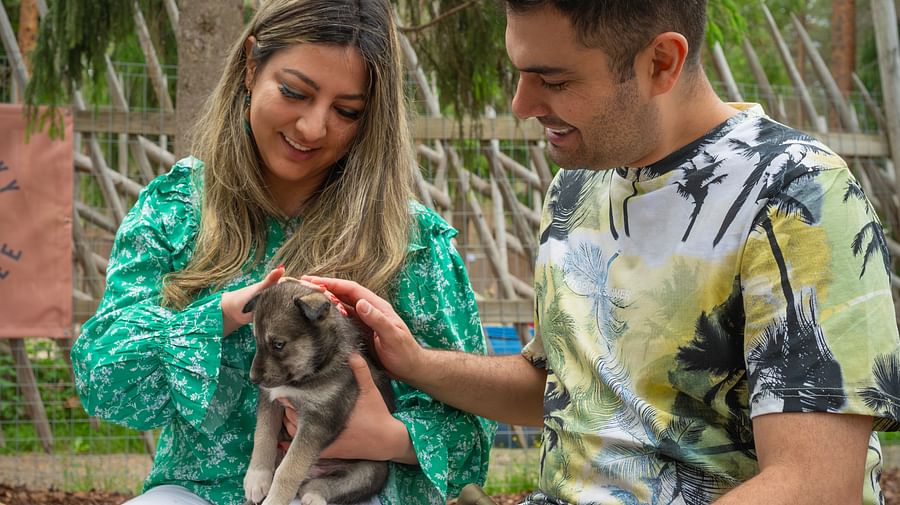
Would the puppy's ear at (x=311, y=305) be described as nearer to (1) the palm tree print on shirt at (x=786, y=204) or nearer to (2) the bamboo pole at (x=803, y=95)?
(1) the palm tree print on shirt at (x=786, y=204)

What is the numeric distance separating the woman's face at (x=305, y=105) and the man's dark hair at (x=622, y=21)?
1.05m

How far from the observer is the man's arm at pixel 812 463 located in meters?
2.56

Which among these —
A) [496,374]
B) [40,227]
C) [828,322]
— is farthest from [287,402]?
[40,227]

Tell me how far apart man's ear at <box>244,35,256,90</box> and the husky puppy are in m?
0.95

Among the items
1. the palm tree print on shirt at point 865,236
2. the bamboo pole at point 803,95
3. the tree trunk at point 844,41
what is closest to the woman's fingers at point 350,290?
the palm tree print on shirt at point 865,236

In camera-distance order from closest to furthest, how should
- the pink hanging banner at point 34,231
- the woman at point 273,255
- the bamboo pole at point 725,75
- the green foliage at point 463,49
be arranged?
1. the woman at point 273,255
2. the green foliage at point 463,49
3. the pink hanging banner at point 34,231
4. the bamboo pole at point 725,75

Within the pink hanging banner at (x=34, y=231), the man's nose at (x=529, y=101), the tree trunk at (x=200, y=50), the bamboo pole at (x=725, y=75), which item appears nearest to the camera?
the man's nose at (x=529, y=101)

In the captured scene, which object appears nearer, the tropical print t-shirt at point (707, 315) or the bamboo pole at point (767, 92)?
the tropical print t-shirt at point (707, 315)

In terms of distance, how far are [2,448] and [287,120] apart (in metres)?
6.70

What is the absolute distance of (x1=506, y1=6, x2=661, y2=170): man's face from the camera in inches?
117

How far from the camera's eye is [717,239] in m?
2.91

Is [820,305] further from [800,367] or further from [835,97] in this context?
[835,97]

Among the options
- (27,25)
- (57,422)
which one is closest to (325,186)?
(57,422)

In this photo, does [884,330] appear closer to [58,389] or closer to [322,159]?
[322,159]
